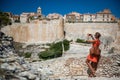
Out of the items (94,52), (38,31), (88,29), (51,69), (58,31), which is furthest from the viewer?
(88,29)

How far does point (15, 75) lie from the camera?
766 cm

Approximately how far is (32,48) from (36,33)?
3.38 m

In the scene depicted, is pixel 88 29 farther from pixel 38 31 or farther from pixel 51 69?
pixel 51 69

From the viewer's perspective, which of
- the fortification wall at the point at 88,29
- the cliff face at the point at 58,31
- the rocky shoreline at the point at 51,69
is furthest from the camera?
the fortification wall at the point at 88,29

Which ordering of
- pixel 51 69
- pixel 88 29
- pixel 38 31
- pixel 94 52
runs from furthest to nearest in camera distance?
pixel 88 29 → pixel 38 31 → pixel 51 69 → pixel 94 52

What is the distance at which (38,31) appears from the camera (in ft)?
132

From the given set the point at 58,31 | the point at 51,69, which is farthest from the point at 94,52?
the point at 58,31

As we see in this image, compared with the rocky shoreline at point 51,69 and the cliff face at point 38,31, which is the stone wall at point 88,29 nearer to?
the cliff face at point 38,31

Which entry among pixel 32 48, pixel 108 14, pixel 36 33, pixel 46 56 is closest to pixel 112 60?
pixel 46 56

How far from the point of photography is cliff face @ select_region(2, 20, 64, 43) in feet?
128

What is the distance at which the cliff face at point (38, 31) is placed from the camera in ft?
128

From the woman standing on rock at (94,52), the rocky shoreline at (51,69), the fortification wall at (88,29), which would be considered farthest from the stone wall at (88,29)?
the woman standing on rock at (94,52)

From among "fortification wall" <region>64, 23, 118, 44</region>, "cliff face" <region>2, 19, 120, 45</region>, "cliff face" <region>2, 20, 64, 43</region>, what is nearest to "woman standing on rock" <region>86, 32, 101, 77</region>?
"cliff face" <region>2, 20, 64, 43</region>

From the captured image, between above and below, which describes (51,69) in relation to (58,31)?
below
